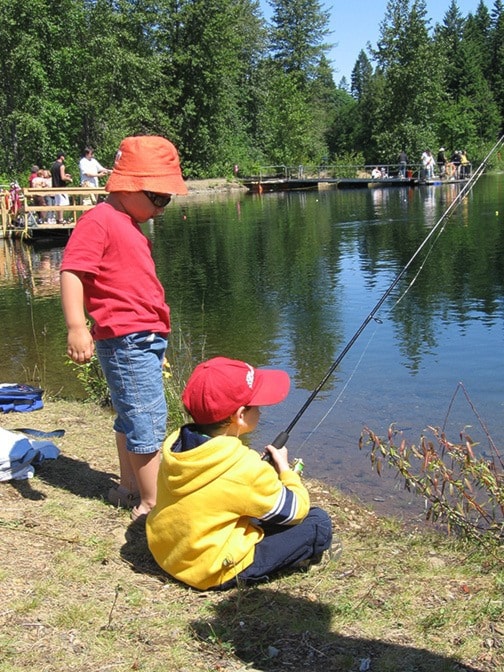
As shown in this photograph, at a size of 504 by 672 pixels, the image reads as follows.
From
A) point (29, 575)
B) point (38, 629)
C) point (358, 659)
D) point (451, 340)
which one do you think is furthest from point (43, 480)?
point (451, 340)

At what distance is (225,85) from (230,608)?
49.9 m

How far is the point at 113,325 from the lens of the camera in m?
3.39

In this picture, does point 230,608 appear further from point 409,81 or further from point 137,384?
point 409,81

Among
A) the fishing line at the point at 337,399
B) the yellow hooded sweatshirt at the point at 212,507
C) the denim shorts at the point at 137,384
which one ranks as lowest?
the fishing line at the point at 337,399

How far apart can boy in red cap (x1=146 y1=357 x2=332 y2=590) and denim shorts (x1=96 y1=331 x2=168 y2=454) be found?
0.36 meters

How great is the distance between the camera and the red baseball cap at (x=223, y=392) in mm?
3025

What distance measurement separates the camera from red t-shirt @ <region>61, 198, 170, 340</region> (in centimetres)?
336

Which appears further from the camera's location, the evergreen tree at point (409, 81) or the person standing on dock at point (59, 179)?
the evergreen tree at point (409, 81)

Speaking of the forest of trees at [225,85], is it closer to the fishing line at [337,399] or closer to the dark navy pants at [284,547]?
the fishing line at [337,399]

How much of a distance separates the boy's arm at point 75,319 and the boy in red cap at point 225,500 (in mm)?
541

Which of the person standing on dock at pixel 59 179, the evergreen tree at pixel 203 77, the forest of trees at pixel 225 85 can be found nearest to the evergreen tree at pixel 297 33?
the forest of trees at pixel 225 85

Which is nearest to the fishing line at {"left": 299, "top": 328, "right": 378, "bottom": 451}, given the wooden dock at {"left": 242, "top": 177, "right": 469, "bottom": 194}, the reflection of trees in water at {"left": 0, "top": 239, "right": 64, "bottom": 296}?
the reflection of trees in water at {"left": 0, "top": 239, "right": 64, "bottom": 296}

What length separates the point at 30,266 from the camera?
51.9ft

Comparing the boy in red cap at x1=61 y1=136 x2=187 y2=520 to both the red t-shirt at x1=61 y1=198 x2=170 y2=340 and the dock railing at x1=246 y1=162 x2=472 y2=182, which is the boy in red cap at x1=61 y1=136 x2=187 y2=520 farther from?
the dock railing at x1=246 y1=162 x2=472 y2=182
